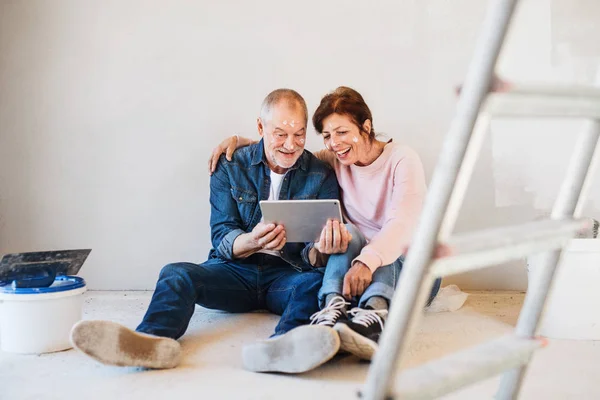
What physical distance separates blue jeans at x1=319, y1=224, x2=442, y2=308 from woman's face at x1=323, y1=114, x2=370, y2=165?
0.93 ft

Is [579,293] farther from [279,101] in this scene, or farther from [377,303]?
[279,101]

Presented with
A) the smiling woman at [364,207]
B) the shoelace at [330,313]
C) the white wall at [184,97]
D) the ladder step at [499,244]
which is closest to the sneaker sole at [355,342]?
the smiling woman at [364,207]

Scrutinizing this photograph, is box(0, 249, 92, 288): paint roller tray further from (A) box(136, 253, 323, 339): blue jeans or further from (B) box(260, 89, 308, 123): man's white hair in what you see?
(B) box(260, 89, 308, 123): man's white hair

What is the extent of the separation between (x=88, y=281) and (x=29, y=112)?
79 centimetres

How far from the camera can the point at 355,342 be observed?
1741mm

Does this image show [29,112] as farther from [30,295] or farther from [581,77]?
[581,77]

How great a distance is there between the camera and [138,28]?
288 centimetres

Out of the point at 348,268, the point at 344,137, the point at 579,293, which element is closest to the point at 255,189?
the point at 344,137

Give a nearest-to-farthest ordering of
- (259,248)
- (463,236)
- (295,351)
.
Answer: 1. (463,236)
2. (295,351)
3. (259,248)

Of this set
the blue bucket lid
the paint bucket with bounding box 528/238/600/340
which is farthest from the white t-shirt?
the paint bucket with bounding box 528/238/600/340

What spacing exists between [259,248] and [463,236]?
1.43m

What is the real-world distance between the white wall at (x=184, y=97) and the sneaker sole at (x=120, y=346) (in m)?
1.15

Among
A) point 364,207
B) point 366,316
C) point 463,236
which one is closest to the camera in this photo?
A: point 463,236

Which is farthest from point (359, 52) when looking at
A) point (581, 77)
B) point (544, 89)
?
point (544, 89)
